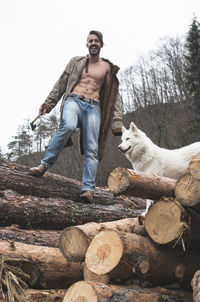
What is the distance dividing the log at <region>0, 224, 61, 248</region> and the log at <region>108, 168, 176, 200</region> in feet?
4.94

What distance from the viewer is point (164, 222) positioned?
7.86 ft

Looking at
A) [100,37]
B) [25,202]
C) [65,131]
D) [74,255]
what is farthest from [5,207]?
[100,37]

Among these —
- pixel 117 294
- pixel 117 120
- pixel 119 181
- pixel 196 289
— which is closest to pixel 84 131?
pixel 117 120

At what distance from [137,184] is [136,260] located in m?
0.61

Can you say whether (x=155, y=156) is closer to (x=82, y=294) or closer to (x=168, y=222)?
(x=168, y=222)

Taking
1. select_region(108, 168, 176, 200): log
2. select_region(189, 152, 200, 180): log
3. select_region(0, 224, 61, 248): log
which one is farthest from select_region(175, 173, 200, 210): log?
select_region(0, 224, 61, 248): log

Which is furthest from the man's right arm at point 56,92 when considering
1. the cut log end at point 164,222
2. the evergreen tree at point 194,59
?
the evergreen tree at point 194,59

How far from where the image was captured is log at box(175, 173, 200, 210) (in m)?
2.29

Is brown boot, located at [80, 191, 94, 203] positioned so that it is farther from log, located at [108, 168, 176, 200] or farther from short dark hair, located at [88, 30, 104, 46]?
short dark hair, located at [88, 30, 104, 46]

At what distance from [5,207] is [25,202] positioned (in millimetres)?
304

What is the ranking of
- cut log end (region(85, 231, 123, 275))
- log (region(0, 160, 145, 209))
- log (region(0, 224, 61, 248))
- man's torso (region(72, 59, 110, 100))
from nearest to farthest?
cut log end (region(85, 231, 123, 275)) < log (region(0, 224, 61, 248)) < log (region(0, 160, 145, 209)) < man's torso (region(72, 59, 110, 100))

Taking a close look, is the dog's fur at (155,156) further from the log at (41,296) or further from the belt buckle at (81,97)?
the log at (41,296)

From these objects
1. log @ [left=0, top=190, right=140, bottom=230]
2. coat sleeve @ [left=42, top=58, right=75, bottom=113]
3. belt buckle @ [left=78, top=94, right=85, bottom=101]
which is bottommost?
log @ [left=0, top=190, right=140, bottom=230]

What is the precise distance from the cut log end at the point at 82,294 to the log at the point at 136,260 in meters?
0.19
